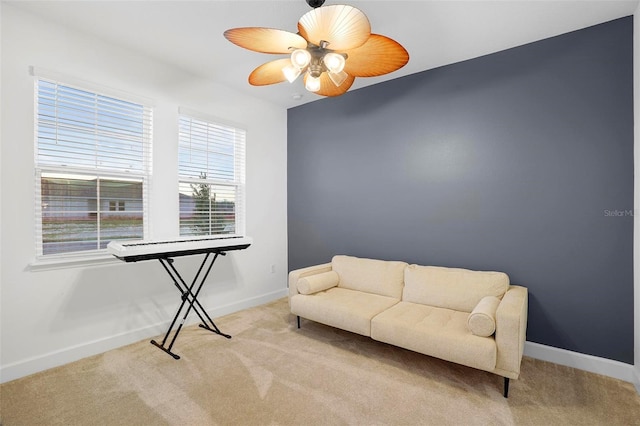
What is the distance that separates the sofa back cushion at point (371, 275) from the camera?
3.24 meters

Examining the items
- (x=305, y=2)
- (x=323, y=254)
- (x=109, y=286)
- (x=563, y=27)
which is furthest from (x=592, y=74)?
(x=109, y=286)

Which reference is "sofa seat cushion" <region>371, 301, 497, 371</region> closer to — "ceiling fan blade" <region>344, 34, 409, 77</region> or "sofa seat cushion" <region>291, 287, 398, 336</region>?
"sofa seat cushion" <region>291, 287, 398, 336</region>

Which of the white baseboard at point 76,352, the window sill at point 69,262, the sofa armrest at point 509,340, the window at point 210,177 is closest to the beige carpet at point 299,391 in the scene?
the white baseboard at point 76,352

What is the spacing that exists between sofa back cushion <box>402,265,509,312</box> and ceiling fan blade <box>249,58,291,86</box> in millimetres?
2194

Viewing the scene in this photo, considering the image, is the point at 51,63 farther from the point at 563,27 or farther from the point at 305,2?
the point at 563,27

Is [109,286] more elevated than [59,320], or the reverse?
[109,286]

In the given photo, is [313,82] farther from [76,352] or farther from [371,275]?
[76,352]

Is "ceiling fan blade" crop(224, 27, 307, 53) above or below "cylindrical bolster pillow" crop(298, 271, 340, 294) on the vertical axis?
above

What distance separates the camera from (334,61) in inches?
74.1

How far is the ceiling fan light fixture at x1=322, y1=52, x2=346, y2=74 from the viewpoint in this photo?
6.17ft

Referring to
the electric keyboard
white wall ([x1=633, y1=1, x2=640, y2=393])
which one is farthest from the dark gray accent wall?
the electric keyboard

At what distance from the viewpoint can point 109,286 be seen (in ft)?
9.36

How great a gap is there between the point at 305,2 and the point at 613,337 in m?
3.48

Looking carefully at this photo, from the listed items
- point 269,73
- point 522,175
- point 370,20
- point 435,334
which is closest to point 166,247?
point 269,73
